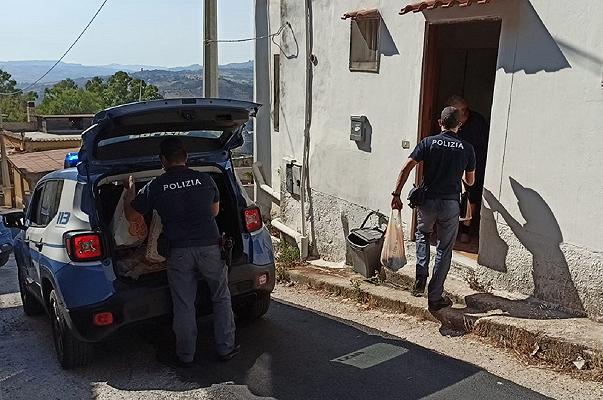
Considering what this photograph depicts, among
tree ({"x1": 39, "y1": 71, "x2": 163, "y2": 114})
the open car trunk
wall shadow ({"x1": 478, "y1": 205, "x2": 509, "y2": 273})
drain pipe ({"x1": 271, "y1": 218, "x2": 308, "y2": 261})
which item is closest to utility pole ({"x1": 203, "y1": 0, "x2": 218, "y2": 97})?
drain pipe ({"x1": 271, "y1": 218, "x2": 308, "y2": 261})

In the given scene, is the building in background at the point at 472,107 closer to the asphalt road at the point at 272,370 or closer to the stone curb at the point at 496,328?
the stone curb at the point at 496,328

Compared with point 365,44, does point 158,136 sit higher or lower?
lower

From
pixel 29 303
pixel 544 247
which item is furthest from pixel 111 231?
pixel 544 247

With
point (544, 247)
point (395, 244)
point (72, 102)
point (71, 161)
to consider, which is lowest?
point (72, 102)

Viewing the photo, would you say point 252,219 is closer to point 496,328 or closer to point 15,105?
point 496,328

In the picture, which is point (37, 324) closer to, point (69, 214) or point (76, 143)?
point (69, 214)

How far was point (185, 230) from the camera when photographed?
395 centimetres

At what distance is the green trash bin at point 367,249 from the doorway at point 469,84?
573 millimetres

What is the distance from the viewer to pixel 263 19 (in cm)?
1020

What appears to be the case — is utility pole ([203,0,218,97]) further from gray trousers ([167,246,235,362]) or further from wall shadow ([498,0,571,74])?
gray trousers ([167,246,235,362])

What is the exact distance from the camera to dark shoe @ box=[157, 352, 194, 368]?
4.13 meters

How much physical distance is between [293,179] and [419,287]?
13.5 feet

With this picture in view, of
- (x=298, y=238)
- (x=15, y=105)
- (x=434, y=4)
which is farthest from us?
(x=15, y=105)

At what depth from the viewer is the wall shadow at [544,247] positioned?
175 inches
